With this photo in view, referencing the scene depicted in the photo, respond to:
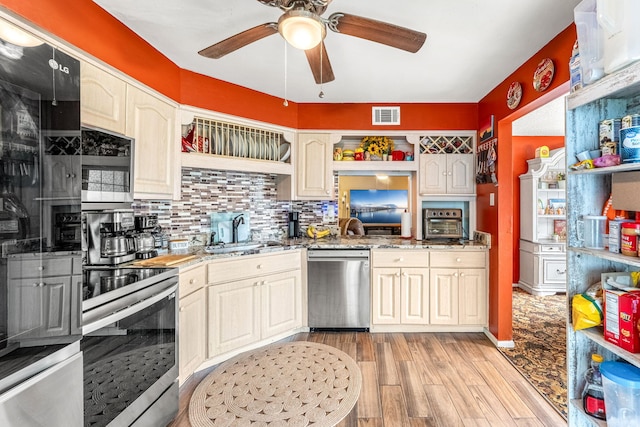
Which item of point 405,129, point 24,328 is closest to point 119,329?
point 24,328

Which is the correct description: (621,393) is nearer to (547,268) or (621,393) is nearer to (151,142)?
(151,142)

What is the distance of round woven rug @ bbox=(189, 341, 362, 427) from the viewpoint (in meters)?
1.91

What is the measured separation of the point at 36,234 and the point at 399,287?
2898mm

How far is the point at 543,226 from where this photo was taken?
187 inches

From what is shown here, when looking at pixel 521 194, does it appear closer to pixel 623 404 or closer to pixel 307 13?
pixel 623 404

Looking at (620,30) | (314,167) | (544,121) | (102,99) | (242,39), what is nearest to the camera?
(620,30)

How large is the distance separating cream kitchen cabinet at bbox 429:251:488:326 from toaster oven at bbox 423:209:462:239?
39cm

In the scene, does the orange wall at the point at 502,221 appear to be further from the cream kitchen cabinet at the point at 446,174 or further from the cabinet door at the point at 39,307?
the cabinet door at the point at 39,307

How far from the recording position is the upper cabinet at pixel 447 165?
11.4ft

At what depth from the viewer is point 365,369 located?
8.16ft

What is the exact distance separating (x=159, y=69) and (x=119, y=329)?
1972mm

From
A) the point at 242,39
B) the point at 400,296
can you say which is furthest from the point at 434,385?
the point at 242,39

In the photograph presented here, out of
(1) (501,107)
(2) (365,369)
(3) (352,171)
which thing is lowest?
(2) (365,369)

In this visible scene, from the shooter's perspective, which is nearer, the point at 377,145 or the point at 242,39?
the point at 242,39
